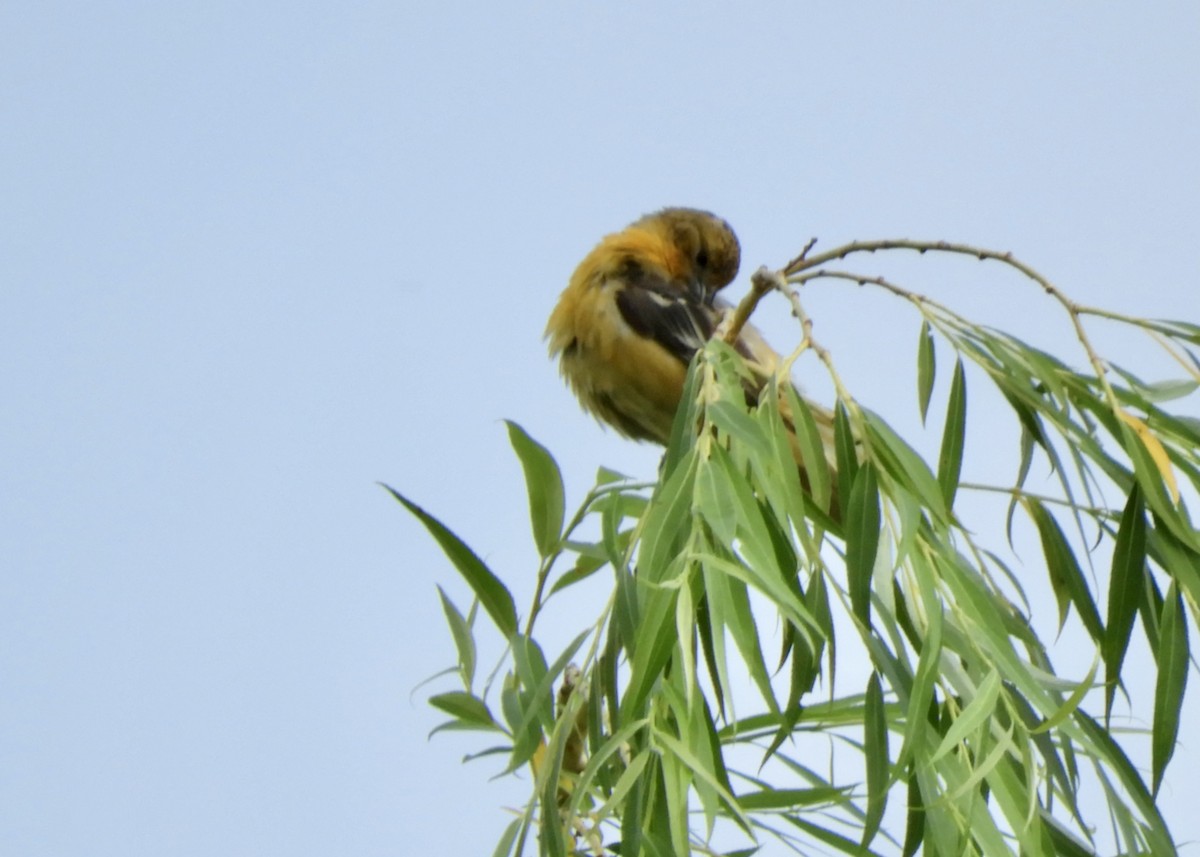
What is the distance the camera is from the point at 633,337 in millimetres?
4785

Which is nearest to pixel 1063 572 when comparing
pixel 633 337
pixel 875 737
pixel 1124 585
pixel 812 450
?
pixel 1124 585

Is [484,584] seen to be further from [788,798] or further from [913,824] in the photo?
[913,824]

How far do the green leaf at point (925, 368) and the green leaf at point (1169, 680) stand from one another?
503 mm

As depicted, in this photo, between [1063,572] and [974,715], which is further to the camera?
[1063,572]

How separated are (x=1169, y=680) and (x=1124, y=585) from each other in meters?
0.14

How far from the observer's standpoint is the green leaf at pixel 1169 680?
2.07m

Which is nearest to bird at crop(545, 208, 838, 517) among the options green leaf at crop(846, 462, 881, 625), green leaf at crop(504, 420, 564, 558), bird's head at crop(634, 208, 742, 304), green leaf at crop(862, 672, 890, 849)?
bird's head at crop(634, 208, 742, 304)

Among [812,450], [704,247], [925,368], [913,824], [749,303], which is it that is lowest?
[913,824]

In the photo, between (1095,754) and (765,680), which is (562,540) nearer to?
(765,680)

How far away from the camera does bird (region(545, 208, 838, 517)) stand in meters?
4.77

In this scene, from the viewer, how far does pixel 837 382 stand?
207cm

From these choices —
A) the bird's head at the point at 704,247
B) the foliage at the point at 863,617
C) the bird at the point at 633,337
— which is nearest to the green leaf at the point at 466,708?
the foliage at the point at 863,617

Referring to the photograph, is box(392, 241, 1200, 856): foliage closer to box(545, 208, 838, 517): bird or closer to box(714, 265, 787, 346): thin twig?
box(714, 265, 787, 346): thin twig

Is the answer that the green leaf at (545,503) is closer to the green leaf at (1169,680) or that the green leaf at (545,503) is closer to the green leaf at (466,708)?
the green leaf at (466,708)
